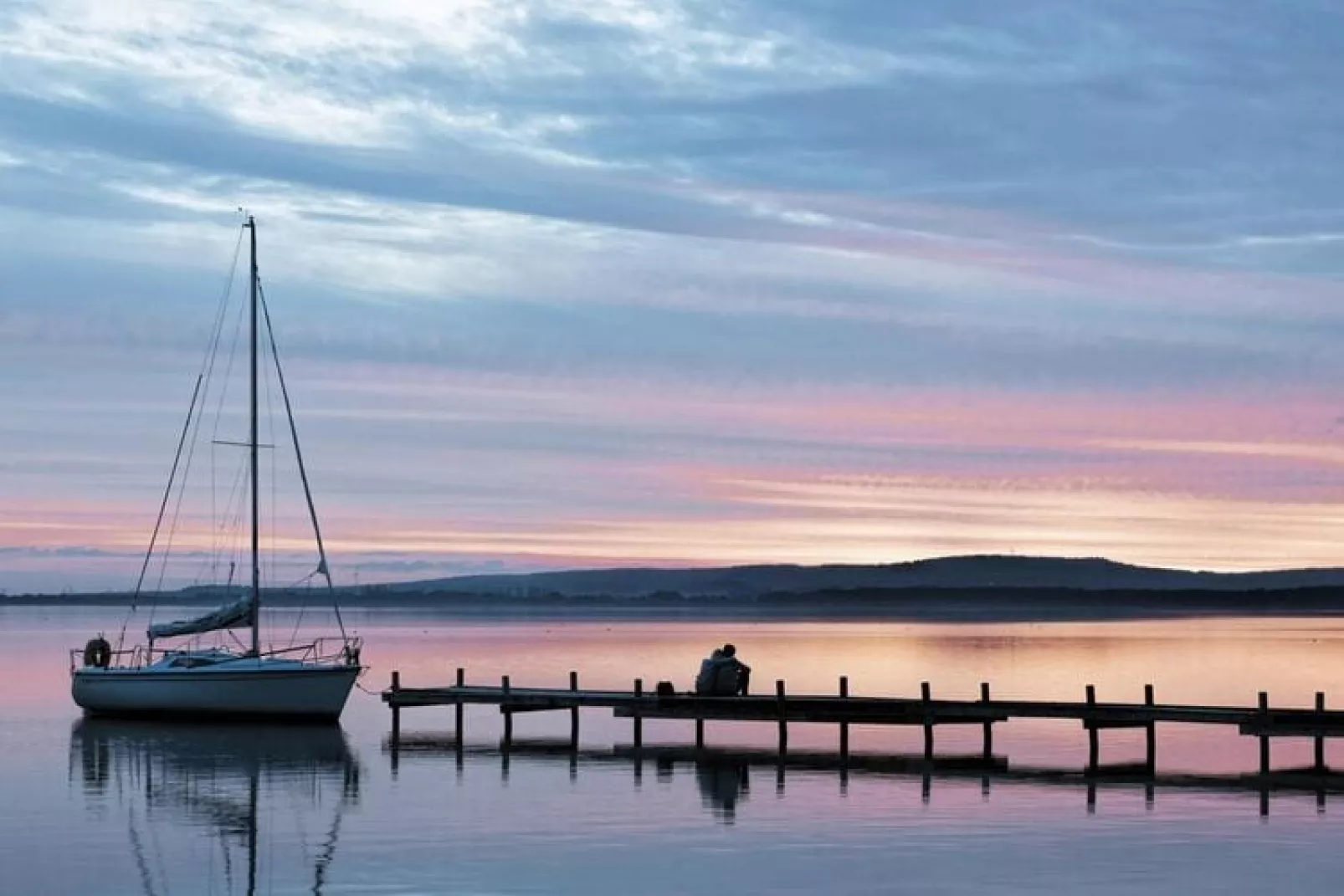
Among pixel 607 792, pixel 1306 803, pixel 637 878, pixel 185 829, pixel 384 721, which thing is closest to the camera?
pixel 637 878

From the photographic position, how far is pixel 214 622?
56.7m

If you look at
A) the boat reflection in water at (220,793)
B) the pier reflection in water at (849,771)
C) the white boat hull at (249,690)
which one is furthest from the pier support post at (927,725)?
the white boat hull at (249,690)

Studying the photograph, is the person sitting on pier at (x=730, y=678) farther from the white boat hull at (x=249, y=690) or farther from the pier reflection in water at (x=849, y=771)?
the white boat hull at (x=249, y=690)

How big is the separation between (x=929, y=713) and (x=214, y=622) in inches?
909

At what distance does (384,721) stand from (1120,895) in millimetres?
33952

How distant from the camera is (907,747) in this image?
4700cm

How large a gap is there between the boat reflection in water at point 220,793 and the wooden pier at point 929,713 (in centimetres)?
418

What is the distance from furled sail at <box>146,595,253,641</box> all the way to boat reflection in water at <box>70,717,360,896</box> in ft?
9.85

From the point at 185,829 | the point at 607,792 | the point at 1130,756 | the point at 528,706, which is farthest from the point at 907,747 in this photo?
the point at 185,829

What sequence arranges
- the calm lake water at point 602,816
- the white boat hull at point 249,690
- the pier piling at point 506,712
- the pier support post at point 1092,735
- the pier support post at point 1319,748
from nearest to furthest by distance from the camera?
1. the calm lake water at point 602,816
2. the pier support post at point 1319,748
3. the pier support post at point 1092,735
4. the pier piling at point 506,712
5. the white boat hull at point 249,690

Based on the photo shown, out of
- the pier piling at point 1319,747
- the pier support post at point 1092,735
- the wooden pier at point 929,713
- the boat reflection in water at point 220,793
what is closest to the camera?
the boat reflection in water at point 220,793

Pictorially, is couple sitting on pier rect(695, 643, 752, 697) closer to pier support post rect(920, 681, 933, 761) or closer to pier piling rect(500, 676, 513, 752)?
pier support post rect(920, 681, 933, 761)

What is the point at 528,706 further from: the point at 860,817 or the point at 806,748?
the point at 860,817

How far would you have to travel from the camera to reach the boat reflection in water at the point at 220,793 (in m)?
27.8
